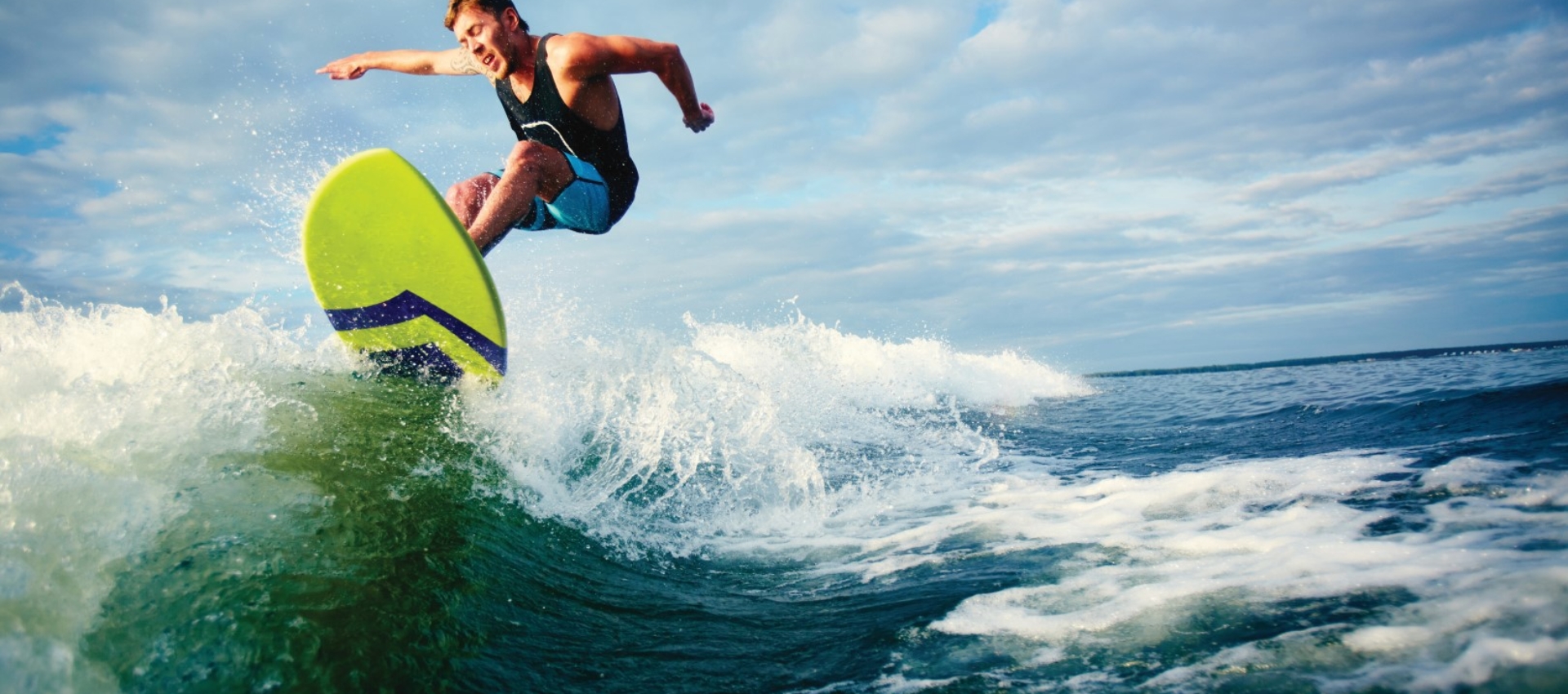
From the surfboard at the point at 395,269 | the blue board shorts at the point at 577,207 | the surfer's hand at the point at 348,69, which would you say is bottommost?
the surfboard at the point at 395,269

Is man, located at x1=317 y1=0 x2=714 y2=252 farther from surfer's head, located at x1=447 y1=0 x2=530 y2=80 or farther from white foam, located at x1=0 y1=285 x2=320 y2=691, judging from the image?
white foam, located at x1=0 y1=285 x2=320 y2=691

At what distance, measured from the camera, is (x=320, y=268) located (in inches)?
146

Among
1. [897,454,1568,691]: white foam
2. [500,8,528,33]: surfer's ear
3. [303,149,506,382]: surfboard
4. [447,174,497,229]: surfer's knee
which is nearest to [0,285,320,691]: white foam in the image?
[303,149,506,382]: surfboard

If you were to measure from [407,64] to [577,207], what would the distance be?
1516 mm

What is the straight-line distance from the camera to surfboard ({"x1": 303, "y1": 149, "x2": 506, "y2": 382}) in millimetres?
3547

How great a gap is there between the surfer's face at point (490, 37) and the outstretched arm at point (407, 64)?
1.43 feet

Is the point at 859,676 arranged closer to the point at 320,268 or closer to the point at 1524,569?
the point at 1524,569

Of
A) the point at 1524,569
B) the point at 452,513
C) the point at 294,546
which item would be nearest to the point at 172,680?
the point at 294,546

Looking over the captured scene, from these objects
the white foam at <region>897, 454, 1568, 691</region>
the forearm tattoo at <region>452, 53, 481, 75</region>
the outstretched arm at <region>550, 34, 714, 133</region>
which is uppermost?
the forearm tattoo at <region>452, 53, 481, 75</region>

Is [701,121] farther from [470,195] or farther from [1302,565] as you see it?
[1302,565]

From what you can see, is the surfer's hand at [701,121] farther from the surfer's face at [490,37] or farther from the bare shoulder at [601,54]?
the surfer's face at [490,37]

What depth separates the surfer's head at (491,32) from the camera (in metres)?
→ 3.79

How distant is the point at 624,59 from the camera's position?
3.74 meters

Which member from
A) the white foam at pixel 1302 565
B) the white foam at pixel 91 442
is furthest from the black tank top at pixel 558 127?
the white foam at pixel 1302 565
